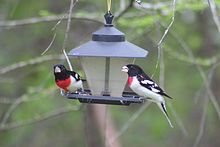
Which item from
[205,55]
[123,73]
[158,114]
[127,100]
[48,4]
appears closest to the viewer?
[127,100]

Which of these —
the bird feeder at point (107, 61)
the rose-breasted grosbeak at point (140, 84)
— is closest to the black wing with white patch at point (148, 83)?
the rose-breasted grosbeak at point (140, 84)

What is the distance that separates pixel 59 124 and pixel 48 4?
1.98 metres

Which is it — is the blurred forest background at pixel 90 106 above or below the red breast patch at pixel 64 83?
below

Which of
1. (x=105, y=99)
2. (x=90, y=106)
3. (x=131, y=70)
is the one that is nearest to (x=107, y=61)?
(x=131, y=70)

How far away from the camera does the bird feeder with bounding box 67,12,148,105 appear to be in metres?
Answer: 3.15

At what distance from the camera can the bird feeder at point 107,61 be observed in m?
3.15

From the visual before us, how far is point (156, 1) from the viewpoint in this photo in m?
5.32

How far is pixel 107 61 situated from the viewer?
337cm

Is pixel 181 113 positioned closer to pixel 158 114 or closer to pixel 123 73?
pixel 158 114

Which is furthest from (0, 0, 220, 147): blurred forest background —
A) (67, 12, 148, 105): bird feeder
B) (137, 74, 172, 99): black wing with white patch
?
(137, 74, 172, 99): black wing with white patch

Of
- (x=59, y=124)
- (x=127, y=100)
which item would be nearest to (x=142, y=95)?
(x=127, y=100)

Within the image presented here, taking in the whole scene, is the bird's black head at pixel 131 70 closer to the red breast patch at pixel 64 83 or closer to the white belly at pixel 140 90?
the white belly at pixel 140 90

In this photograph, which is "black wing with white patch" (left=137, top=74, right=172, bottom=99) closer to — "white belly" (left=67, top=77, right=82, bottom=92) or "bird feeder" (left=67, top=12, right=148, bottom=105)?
"bird feeder" (left=67, top=12, right=148, bottom=105)

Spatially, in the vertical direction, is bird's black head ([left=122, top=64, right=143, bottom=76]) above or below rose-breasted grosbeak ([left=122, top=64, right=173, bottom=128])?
above
